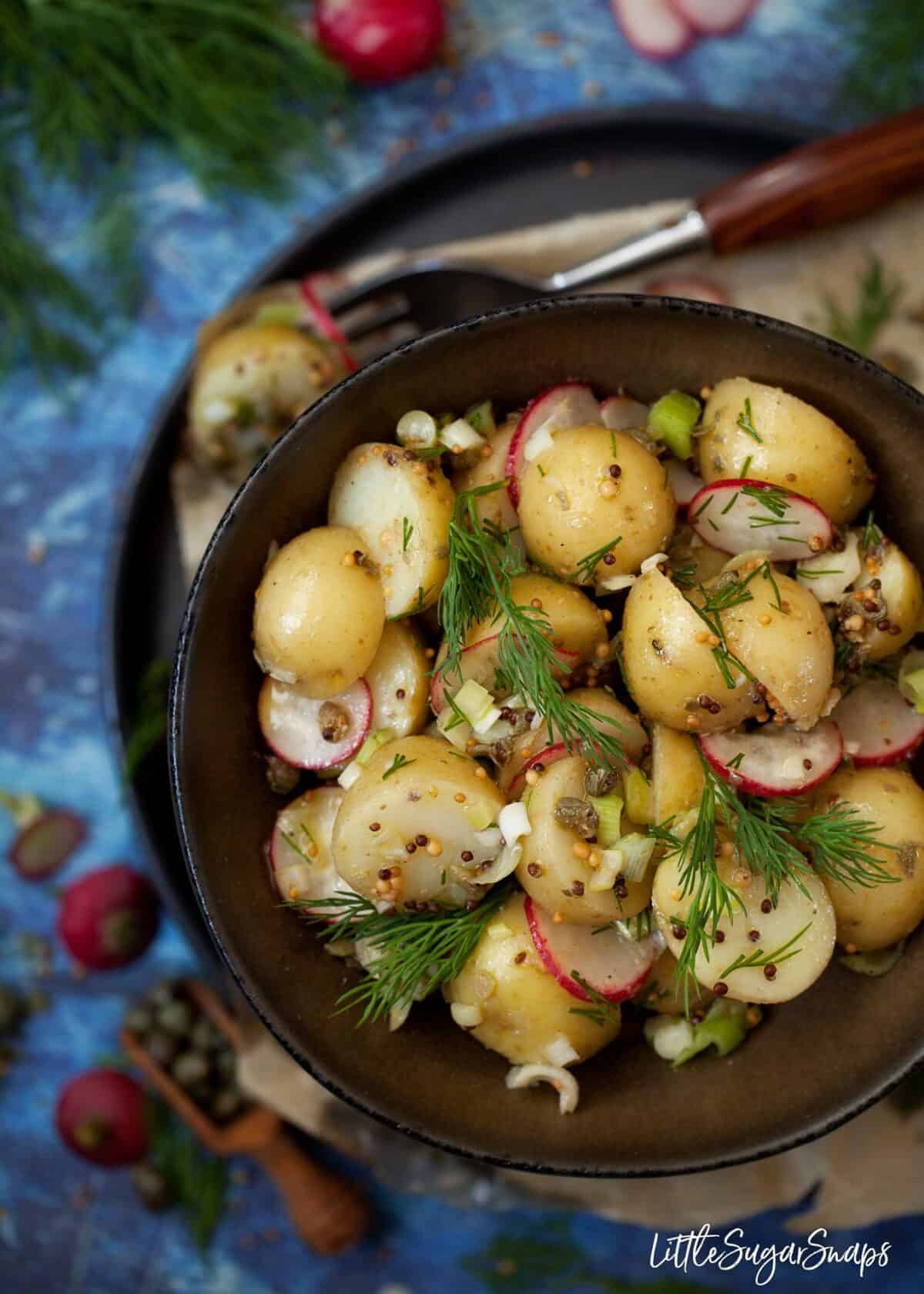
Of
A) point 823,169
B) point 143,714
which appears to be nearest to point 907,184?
point 823,169

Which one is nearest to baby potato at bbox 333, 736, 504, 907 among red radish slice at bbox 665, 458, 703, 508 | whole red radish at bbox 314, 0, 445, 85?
red radish slice at bbox 665, 458, 703, 508

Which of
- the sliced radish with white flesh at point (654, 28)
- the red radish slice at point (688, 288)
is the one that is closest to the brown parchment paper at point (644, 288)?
the red radish slice at point (688, 288)

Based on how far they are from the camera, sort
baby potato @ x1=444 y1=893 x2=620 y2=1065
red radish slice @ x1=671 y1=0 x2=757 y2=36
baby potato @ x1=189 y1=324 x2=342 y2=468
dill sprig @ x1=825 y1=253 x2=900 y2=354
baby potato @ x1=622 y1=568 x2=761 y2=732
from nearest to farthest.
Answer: baby potato @ x1=622 y1=568 x2=761 y2=732, baby potato @ x1=444 y1=893 x2=620 y2=1065, baby potato @ x1=189 y1=324 x2=342 y2=468, dill sprig @ x1=825 y1=253 x2=900 y2=354, red radish slice @ x1=671 y1=0 x2=757 y2=36

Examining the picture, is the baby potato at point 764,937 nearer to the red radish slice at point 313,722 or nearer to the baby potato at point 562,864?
the baby potato at point 562,864

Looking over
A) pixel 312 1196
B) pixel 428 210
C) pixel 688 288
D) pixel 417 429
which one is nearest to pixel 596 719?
pixel 417 429

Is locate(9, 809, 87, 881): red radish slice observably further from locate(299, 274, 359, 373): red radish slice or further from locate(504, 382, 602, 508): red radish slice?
locate(504, 382, 602, 508): red radish slice

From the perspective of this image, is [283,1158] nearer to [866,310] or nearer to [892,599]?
[892,599]

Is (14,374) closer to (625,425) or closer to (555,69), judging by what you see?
(555,69)
